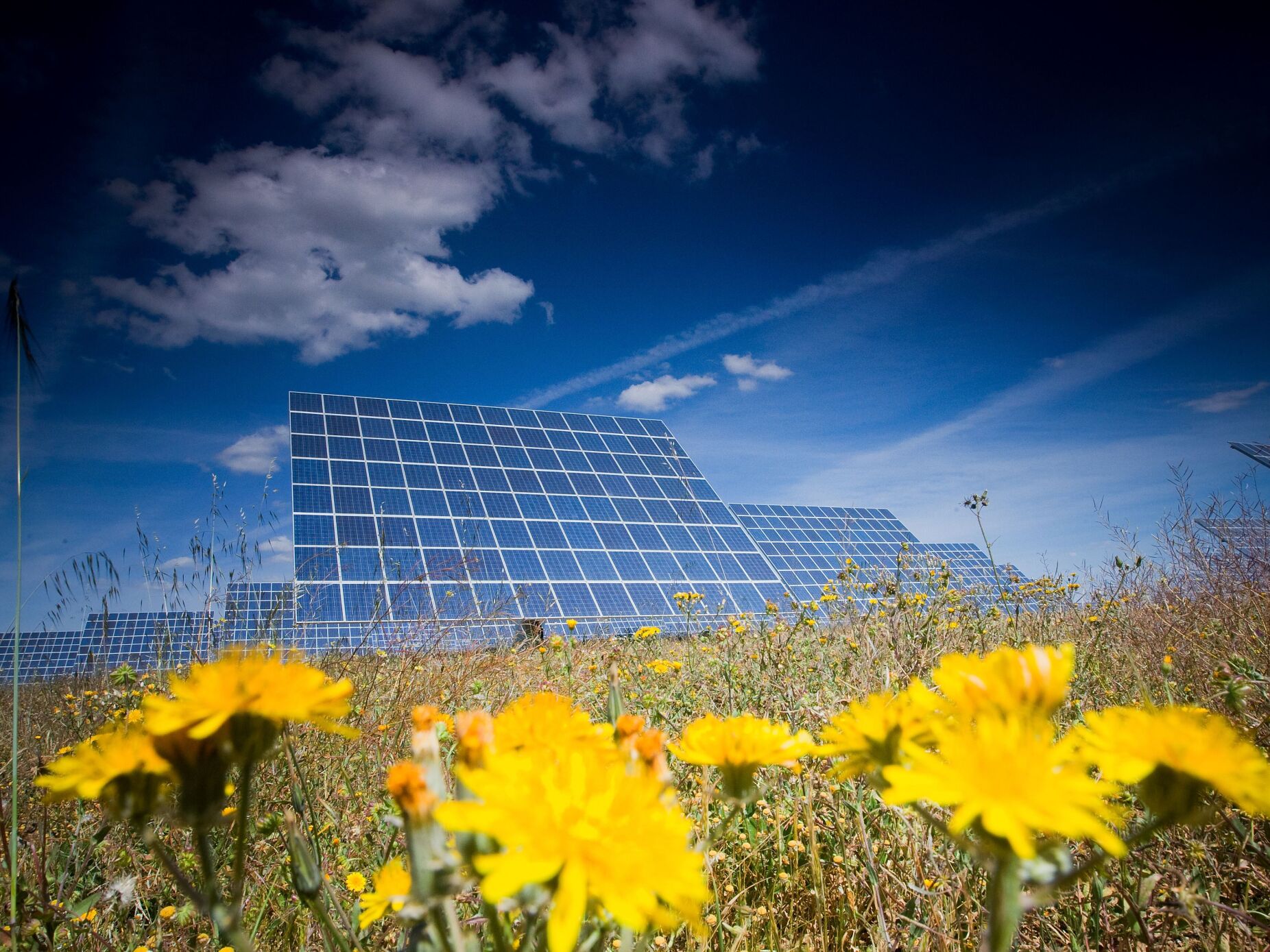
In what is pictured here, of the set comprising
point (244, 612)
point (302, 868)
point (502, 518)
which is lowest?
point (302, 868)

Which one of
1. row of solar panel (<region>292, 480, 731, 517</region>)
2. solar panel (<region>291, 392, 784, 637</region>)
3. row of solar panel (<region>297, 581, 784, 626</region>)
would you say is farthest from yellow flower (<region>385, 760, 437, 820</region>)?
row of solar panel (<region>292, 480, 731, 517</region>)

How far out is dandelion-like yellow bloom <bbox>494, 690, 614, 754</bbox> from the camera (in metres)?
0.77

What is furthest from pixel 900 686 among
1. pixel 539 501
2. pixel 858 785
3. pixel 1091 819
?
pixel 539 501

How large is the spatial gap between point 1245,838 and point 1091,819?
1710 mm

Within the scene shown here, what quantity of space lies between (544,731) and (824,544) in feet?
61.2

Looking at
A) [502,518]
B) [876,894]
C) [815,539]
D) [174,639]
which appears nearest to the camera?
[876,894]

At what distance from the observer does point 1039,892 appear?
55 centimetres

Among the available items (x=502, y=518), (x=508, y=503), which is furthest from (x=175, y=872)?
(x=508, y=503)

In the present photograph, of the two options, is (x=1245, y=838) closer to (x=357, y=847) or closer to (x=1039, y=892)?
(x=1039, y=892)

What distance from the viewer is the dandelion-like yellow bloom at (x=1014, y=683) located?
66cm

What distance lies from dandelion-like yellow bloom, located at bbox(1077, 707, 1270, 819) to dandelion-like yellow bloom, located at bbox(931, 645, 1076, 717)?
0.16ft

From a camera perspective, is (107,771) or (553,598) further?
(553,598)

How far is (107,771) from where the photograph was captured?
72 centimetres

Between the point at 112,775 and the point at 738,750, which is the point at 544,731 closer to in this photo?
the point at 738,750
